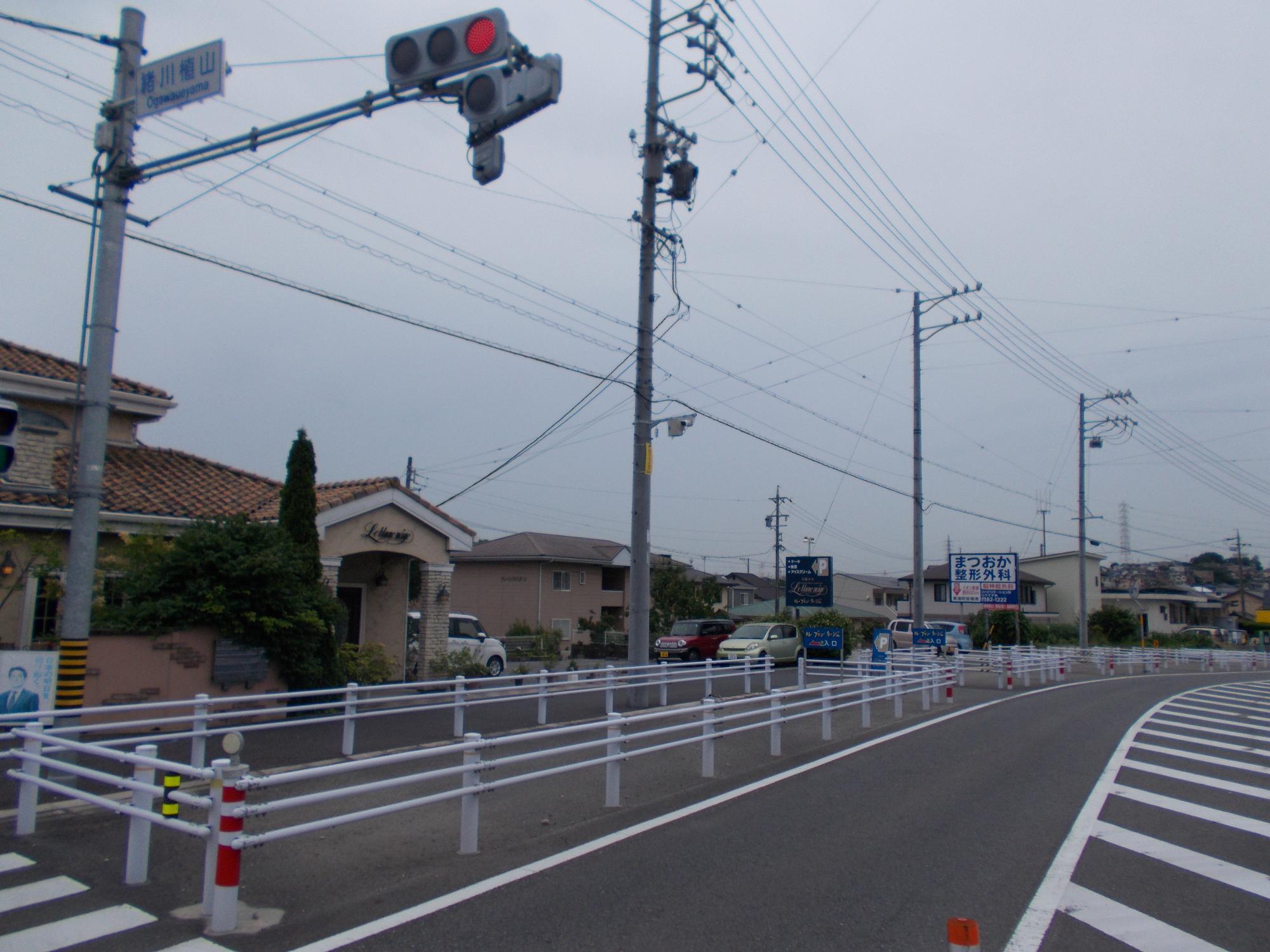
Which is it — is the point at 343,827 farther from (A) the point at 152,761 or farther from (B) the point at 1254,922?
(B) the point at 1254,922

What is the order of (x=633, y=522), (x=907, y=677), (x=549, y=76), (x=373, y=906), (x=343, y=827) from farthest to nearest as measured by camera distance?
(x=633, y=522)
(x=907, y=677)
(x=343, y=827)
(x=549, y=76)
(x=373, y=906)

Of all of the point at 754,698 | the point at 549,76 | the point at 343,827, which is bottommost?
the point at 343,827

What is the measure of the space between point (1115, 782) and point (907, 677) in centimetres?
720

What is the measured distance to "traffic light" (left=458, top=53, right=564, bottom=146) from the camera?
696cm

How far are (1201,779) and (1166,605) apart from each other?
7849cm

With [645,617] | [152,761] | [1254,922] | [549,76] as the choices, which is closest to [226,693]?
[645,617]

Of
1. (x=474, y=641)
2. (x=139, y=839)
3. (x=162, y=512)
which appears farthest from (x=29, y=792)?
(x=474, y=641)

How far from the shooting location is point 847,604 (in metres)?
74.4

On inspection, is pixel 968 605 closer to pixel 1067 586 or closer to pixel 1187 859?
pixel 1067 586

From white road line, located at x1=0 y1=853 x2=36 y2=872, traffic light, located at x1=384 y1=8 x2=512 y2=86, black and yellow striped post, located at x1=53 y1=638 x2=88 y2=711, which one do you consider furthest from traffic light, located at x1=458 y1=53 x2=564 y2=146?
black and yellow striped post, located at x1=53 y1=638 x2=88 y2=711

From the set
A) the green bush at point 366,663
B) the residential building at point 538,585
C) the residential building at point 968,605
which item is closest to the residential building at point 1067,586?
the residential building at point 968,605

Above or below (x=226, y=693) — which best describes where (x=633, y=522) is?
above

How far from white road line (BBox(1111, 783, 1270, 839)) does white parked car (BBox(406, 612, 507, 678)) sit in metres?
17.5

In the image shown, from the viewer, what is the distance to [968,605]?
6638 cm
